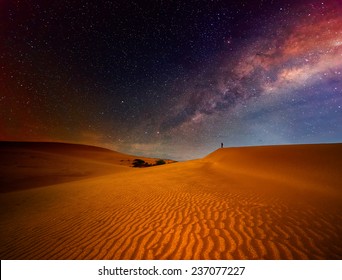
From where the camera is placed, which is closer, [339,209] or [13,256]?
[13,256]

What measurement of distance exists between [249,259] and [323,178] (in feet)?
38.4

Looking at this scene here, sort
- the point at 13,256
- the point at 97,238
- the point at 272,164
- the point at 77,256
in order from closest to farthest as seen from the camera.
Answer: the point at 77,256, the point at 13,256, the point at 97,238, the point at 272,164

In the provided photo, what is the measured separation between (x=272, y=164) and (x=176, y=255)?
1669 cm

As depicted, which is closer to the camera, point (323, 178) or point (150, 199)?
point (150, 199)

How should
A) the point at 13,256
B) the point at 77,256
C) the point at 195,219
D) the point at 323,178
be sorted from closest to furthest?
the point at 77,256 → the point at 13,256 → the point at 195,219 → the point at 323,178

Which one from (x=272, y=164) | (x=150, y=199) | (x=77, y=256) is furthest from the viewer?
(x=272, y=164)

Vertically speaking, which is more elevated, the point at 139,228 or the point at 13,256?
the point at 139,228

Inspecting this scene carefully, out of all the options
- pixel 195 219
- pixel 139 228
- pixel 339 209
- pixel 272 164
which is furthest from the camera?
pixel 272 164

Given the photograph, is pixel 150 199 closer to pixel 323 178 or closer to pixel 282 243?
pixel 282 243

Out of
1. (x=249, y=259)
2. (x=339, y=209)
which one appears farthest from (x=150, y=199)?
(x=339, y=209)

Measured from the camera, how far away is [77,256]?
149 inches

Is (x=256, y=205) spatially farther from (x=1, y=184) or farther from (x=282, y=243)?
(x=1, y=184)

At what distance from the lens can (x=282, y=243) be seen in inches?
152

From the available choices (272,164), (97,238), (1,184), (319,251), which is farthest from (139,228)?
(1,184)
